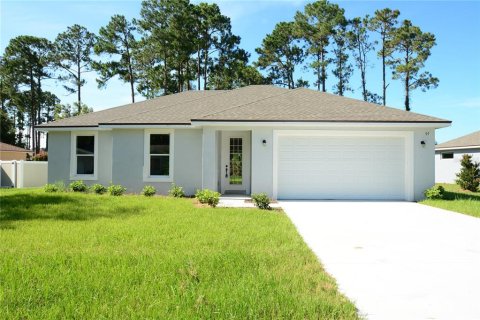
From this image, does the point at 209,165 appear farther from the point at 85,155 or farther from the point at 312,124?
the point at 85,155

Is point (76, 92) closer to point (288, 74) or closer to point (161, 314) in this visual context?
point (288, 74)

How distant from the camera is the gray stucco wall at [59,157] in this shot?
1533 centimetres

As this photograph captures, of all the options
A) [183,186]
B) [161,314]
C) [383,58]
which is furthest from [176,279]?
[383,58]

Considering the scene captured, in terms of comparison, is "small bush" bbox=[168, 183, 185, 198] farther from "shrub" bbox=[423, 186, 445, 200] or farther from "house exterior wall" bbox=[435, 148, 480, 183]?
"house exterior wall" bbox=[435, 148, 480, 183]

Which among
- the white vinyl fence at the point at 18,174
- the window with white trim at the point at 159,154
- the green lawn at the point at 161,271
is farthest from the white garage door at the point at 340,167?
the white vinyl fence at the point at 18,174

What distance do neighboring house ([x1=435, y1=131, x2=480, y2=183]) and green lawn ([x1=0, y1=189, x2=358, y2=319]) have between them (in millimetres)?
22811

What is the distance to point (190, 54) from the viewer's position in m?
32.1

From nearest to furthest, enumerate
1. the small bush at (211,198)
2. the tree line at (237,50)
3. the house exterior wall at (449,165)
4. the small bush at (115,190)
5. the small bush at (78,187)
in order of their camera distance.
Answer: the small bush at (211,198) < the small bush at (115,190) < the small bush at (78,187) < the house exterior wall at (449,165) < the tree line at (237,50)

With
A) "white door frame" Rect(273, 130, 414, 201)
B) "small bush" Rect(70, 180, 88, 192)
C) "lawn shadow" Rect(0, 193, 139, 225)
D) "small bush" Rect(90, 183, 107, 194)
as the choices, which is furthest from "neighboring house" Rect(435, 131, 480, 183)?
"lawn shadow" Rect(0, 193, 139, 225)

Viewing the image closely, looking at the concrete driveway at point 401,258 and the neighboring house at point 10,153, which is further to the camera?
the neighboring house at point 10,153

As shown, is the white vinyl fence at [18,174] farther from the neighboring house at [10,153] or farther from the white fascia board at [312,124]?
the neighboring house at [10,153]

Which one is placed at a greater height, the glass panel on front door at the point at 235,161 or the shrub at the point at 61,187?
the glass panel on front door at the point at 235,161

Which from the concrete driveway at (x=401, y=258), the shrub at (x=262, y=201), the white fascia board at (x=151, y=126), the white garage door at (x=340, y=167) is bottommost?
the concrete driveway at (x=401, y=258)

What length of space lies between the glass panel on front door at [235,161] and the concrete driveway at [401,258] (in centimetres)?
575
